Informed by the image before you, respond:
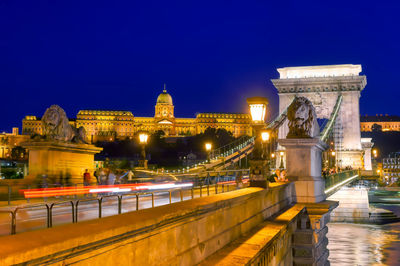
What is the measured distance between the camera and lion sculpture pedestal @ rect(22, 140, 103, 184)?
17.1 meters

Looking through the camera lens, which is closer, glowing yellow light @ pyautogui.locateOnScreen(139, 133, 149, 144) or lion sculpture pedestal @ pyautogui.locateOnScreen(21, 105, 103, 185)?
lion sculpture pedestal @ pyautogui.locateOnScreen(21, 105, 103, 185)

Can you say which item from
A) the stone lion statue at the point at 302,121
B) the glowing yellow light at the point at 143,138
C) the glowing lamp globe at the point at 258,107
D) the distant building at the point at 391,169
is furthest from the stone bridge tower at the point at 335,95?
the distant building at the point at 391,169

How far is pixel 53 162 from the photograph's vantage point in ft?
57.1

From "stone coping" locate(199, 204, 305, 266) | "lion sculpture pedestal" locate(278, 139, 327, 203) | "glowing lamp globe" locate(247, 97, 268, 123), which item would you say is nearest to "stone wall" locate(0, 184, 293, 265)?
"stone coping" locate(199, 204, 305, 266)

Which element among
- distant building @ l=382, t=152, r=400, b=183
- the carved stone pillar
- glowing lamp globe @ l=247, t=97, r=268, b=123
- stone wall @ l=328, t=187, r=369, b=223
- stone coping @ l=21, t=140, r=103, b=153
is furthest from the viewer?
distant building @ l=382, t=152, r=400, b=183

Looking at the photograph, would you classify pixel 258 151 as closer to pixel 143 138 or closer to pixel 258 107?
pixel 258 107

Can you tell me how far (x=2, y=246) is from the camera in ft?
9.02

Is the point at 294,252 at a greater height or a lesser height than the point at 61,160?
lesser

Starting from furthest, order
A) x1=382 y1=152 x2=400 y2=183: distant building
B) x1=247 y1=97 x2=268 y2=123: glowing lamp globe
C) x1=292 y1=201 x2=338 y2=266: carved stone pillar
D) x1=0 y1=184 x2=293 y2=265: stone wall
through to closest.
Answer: x1=382 y1=152 x2=400 y2=183: distant building, x1=247 y1=97 x2=268 y2=123: glowing lamp globe, x1=292 y1=201 x2=338 y2=266: carved stone pillar, x1=0 y1=184 x2=293 y2=265: stone wall

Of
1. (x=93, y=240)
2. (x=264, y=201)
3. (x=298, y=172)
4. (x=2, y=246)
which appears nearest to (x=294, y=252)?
(x=264, y=201)

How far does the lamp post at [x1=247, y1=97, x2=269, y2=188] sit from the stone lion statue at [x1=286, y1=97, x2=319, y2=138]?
2466 millimetres

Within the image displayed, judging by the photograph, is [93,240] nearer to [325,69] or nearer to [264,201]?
[264,201]

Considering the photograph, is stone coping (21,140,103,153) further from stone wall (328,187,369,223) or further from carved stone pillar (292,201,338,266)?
stone wall (328,187,369,223)

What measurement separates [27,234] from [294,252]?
29.1 feet
